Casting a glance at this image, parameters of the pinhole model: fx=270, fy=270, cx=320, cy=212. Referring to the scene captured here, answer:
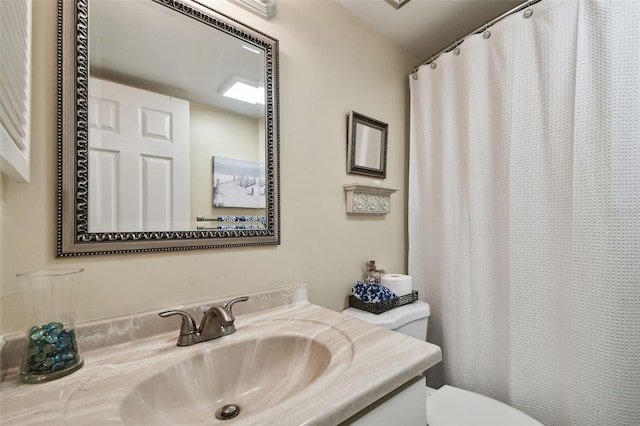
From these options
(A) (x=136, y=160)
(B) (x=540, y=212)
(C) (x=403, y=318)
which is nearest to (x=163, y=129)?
(A) (x=136, y=160)

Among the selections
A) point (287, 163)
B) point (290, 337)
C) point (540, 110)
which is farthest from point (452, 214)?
point (290, 337)

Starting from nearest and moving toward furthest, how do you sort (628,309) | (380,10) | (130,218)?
(130,218) < (628,309) < (380,10)

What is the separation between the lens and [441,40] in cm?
154

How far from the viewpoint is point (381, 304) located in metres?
1.15

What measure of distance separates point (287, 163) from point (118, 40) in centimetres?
59

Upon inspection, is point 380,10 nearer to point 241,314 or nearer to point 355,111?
point 355,111

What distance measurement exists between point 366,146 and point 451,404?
115 cm

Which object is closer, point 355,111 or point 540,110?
point 540,110

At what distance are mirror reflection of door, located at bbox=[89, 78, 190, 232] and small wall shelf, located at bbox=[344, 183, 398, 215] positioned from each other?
0.69 m

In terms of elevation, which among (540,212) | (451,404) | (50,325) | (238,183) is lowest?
(451,404)

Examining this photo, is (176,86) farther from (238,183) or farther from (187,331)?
(187,331)

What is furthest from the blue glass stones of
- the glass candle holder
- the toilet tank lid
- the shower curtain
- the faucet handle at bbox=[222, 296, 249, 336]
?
the shower curtain

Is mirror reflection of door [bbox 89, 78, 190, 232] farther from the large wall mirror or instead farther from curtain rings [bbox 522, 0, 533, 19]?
curtain rings [bbox 522, 0, 533, 19]

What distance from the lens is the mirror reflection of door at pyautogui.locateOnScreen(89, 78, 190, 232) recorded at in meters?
0.69
